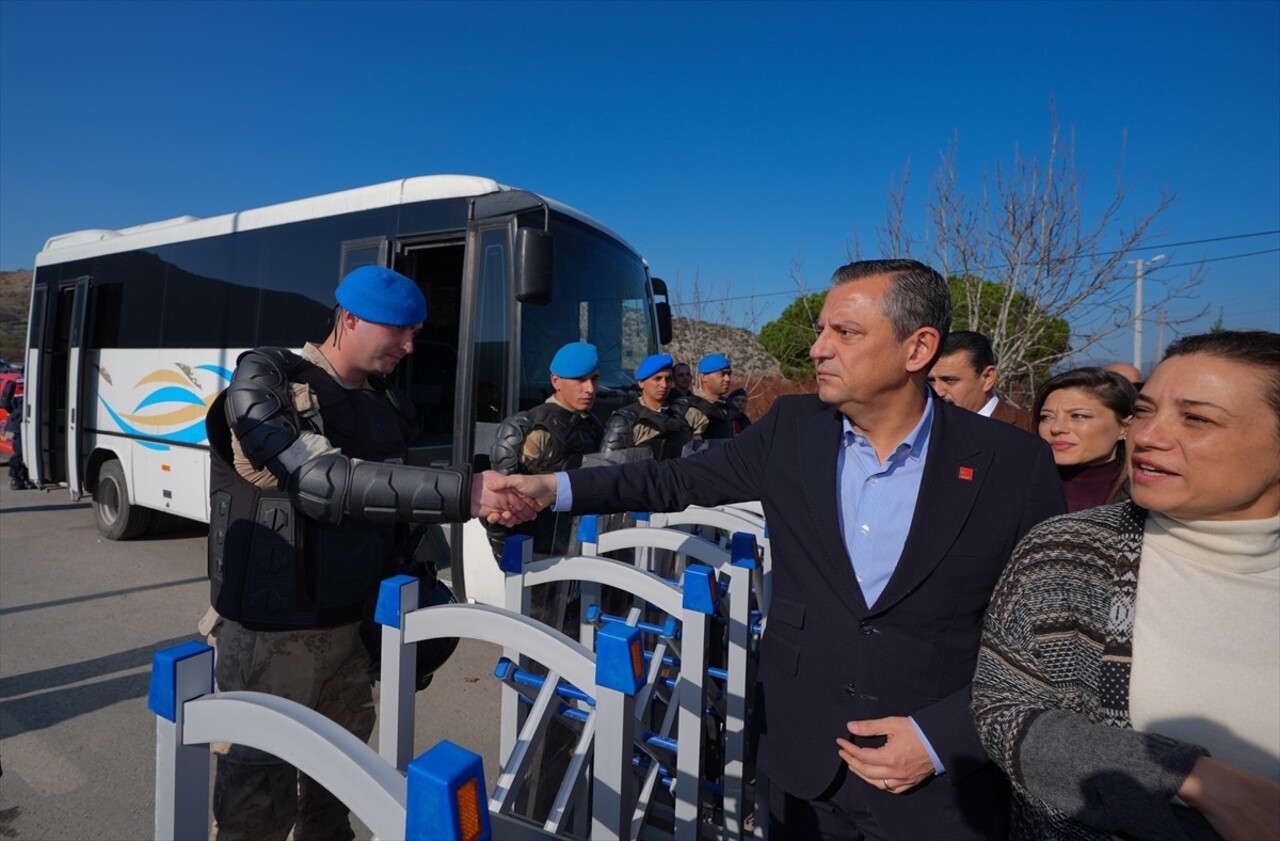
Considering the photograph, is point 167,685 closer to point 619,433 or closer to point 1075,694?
point 1075,694

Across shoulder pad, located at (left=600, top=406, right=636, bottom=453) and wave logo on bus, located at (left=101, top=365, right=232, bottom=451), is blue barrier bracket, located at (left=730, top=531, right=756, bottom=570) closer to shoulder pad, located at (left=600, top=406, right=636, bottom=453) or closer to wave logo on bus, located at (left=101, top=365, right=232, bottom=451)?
shoulder pad, located at (left=600, top=406, right=636, bottom=453)

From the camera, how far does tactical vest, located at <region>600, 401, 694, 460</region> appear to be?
14.5ft

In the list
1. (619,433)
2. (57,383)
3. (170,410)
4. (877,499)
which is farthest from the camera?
(57,383)

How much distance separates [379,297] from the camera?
2137 millimetres

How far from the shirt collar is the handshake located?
0.95 metres

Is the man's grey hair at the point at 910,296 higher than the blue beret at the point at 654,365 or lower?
higher

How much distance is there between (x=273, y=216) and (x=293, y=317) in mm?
1079

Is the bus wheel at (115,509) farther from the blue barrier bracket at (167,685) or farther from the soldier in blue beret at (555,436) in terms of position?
the blue barrier bracket at (167,685)

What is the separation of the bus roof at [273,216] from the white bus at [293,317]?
2cm

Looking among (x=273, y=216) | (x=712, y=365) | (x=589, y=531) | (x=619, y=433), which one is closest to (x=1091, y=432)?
(x=589, y=531)

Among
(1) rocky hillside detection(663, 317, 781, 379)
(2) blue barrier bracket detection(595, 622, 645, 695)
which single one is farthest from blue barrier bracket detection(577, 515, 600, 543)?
(1) rocky hillside detection(663, 317, 781, 379)

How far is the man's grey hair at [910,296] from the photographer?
171 cm

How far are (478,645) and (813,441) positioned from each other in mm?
4170

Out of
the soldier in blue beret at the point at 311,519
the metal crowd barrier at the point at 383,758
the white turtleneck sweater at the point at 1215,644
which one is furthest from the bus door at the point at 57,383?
the white turtleneck sweater at the point at 1215,644
